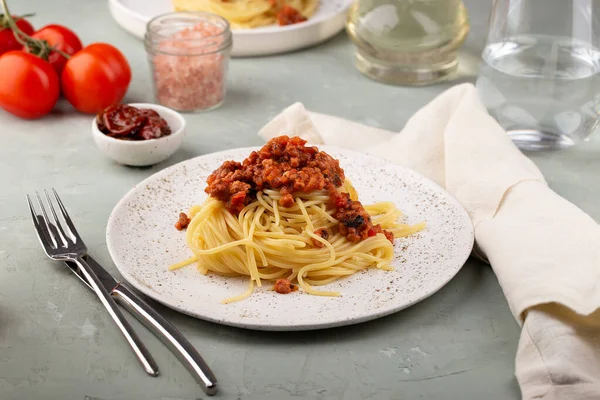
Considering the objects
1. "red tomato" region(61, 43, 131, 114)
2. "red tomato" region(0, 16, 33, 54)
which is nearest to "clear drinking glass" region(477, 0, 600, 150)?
"red tomato" region(61, 43, 131, 114)

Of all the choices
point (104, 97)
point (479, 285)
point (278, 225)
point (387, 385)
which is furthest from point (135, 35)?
point (387, 385)

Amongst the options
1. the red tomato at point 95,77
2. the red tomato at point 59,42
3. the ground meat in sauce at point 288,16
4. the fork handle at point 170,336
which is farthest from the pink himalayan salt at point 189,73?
the fork handle at point 170,336

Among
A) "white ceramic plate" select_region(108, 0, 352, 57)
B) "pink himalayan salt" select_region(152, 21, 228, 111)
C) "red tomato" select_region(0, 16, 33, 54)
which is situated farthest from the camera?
"white ceramic plate" select_region(108, 0, 352, 57)

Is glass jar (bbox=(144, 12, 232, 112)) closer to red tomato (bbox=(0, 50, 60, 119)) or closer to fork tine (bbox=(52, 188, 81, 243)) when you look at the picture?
red tomato (bbox=(0, 50, 60, 119))

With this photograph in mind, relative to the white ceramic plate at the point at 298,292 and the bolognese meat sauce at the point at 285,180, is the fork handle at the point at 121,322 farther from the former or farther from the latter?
the bolognese meat sauce at the point at 285,180

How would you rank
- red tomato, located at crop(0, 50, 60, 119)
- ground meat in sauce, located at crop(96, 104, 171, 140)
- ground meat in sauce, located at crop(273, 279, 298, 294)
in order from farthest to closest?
1. red tomato, located at crop(0, 50, 60, 119)
2. ground meat in sauce, located at crop(96, 104, 171, 140)
3. ground meat in sauce, located at crop(273, 279, 298, 294)

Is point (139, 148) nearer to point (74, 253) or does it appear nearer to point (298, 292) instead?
point (74, 253)

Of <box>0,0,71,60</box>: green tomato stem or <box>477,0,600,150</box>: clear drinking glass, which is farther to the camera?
<box>0,0,71,60</box>: green tomato stem
